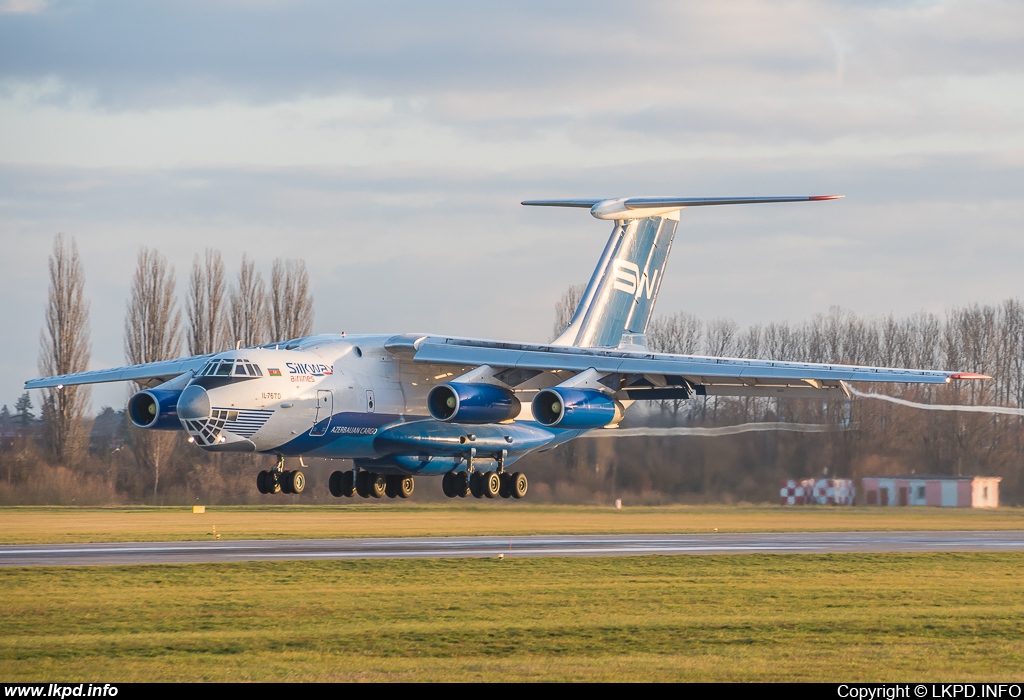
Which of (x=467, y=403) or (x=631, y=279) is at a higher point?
(x=631, y=279)

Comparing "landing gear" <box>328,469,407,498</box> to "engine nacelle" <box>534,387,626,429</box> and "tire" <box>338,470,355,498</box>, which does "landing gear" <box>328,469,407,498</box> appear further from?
"engine nacelle" <box>534,387,626,429</box>

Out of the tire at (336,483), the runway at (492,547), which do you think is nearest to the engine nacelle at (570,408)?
the runway at (492,547)

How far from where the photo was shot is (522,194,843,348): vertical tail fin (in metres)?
28.8

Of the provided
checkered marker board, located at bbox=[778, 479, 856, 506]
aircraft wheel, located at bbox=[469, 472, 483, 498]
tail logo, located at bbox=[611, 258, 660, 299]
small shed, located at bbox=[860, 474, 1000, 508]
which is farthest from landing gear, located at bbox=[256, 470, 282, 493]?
small shed, located at bbox=[860, 474, 1000, 508]

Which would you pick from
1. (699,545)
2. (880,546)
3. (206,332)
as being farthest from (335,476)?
(206,332)

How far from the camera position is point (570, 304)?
47.1m

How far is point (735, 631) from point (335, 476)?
1490 cm

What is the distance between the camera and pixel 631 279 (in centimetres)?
2998

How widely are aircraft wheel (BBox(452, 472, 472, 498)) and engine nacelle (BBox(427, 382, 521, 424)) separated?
79.9 inches

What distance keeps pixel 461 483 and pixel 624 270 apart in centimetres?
663

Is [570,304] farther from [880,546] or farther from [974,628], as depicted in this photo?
[974,628]

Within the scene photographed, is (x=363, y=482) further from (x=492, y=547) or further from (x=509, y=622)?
(x=509, y=622)

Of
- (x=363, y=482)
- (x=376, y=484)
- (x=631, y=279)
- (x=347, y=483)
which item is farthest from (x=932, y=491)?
(x=347, y=483)
